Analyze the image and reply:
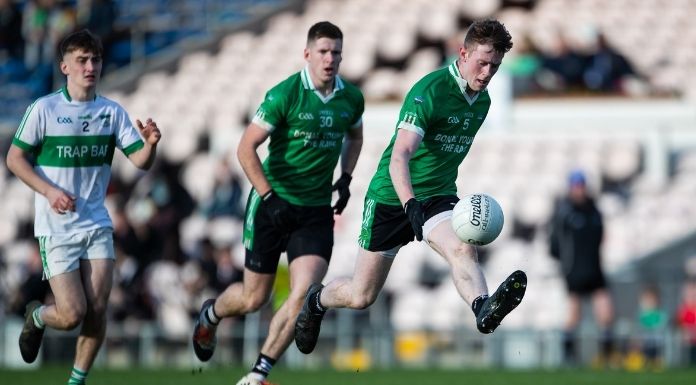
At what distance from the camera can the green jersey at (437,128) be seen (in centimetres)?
1001

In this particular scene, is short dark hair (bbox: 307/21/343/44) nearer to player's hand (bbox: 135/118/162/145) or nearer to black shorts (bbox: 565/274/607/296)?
player's hand (bbox: 135/118/162/145)

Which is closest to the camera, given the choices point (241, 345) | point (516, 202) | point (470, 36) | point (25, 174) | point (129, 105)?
point (470, 36)

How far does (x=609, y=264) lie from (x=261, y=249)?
9.48 m

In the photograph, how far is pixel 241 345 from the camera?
63.6 ft

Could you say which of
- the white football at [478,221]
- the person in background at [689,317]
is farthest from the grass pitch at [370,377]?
the white football at [478,221]

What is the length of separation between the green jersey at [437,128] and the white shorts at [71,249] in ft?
6.64

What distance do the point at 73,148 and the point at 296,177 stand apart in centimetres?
167

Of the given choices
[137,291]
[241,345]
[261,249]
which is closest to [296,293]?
[261,249]

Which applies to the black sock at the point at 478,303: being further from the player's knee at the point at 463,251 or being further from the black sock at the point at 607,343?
the black sock at the point at 607,343

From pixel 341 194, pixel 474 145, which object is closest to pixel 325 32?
pixel 341 194

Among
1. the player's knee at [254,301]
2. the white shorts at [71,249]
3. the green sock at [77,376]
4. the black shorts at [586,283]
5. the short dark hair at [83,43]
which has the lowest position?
the green sock at [77,376]

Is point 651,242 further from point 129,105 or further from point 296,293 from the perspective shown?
point 129,105

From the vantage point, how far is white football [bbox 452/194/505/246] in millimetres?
9648

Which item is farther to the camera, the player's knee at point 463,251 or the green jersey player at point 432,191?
the player's knee at point 463,251
